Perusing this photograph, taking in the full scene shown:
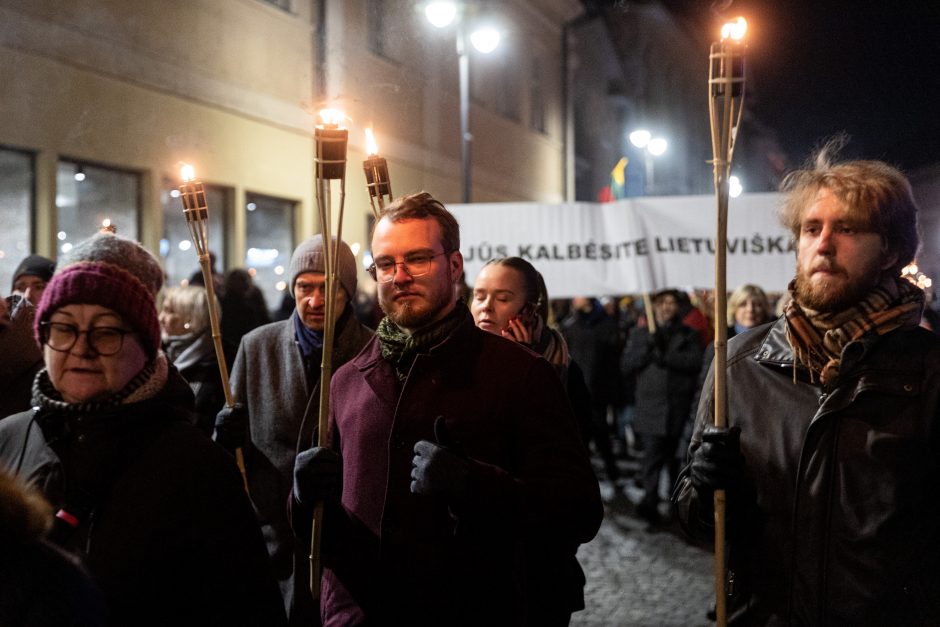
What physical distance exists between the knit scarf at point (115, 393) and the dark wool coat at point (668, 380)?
6.50m

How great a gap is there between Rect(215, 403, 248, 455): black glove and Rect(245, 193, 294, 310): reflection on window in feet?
27.8

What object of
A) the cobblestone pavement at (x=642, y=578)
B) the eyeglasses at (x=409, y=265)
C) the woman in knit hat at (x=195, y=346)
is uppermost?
the eyeglasses at (x=409, y=265)

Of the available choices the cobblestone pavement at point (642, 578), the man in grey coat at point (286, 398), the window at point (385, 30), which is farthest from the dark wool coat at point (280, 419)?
the window at point (385, 30)

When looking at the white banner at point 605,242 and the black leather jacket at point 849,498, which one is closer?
the black leather jacket at point 849,498

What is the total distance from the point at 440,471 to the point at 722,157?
115 centimetres

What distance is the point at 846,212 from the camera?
9.05ft

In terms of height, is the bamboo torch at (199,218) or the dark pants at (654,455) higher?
the bamboo torch at (199,218)

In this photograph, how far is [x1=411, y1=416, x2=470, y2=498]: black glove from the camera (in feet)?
8.19

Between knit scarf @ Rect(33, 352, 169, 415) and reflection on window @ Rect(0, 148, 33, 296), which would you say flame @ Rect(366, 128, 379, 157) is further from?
reflection on window @ Rect(0, 148, 33, 296)

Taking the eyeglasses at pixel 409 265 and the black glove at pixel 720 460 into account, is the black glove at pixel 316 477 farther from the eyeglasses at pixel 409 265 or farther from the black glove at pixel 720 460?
the black glove at pixel 720 460

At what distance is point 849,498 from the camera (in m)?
2.60

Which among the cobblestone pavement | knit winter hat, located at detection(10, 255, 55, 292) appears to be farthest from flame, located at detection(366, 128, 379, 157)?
the cobblestone pavement

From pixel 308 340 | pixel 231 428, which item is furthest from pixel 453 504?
pixel 308 340

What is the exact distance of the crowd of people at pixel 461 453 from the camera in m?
2.19
